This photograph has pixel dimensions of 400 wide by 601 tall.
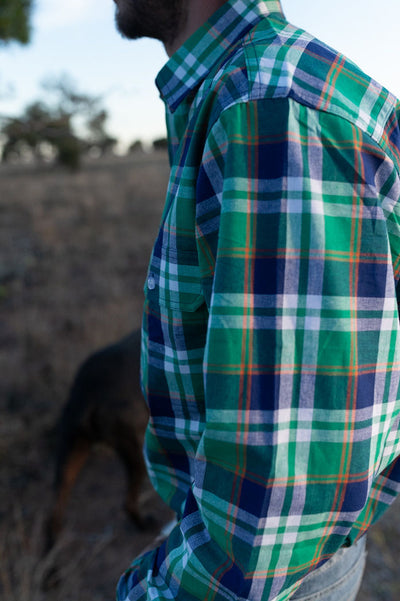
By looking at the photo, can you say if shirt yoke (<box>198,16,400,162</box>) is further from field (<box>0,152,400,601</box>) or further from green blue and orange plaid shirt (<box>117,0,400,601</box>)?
field (<box>0,152,400,601</box>)

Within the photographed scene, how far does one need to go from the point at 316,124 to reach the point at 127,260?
763 cm

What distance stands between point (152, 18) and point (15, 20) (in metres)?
3.13

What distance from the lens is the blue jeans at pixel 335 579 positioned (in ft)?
3.18

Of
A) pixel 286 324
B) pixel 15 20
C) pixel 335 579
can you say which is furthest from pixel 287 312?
pixel 15 20

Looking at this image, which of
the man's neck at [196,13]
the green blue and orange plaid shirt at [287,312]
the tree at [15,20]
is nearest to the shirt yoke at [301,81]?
the green blue and orange plaid shirt at [287,312]

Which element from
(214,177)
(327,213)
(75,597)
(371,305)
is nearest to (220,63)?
(214,177)

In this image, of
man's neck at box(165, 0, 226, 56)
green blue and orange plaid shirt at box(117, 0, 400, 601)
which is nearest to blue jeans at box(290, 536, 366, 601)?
green blue and orange plaid shirt at box(117, 0, 400, 601)

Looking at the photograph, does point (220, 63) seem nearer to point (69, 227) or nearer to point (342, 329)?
point (342, 329)

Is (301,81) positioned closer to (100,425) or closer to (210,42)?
(210,42)

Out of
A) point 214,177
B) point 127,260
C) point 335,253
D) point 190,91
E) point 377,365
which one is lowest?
point 127,260

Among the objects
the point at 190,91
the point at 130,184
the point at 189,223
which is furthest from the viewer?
the point at 130,184

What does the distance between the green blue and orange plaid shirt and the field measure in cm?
198

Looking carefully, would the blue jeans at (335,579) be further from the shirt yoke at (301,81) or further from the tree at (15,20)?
the tree at (15,20)

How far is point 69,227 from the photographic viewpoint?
10109mm
